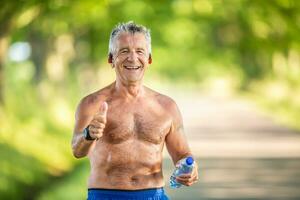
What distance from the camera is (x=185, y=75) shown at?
10850cm

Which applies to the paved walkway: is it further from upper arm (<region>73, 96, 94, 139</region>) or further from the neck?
upper arm (<region>73, 96, 94, 139</region>)

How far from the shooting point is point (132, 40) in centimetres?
509


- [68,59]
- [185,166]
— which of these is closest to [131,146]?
[185,166]

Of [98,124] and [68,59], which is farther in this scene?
[68,59]

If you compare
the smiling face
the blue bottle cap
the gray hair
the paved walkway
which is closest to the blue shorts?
the blue bottle cap

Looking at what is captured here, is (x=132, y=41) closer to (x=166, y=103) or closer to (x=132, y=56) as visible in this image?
(x=132, y=56)

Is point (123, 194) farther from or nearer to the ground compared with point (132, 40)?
nearer to the ground

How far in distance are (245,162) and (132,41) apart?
14.8 m

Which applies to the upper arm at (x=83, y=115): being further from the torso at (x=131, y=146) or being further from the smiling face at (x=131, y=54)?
the smiling face at (x=131, y=54)

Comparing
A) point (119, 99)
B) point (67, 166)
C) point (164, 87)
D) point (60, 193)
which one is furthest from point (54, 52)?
point (164, 87)

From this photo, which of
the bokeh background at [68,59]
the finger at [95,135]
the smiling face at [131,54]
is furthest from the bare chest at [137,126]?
the bokeh background at [68,59]

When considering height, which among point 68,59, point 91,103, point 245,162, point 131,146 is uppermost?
point 68,59

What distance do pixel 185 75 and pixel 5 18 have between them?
92.7m

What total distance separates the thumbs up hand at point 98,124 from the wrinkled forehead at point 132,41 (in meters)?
0.49
